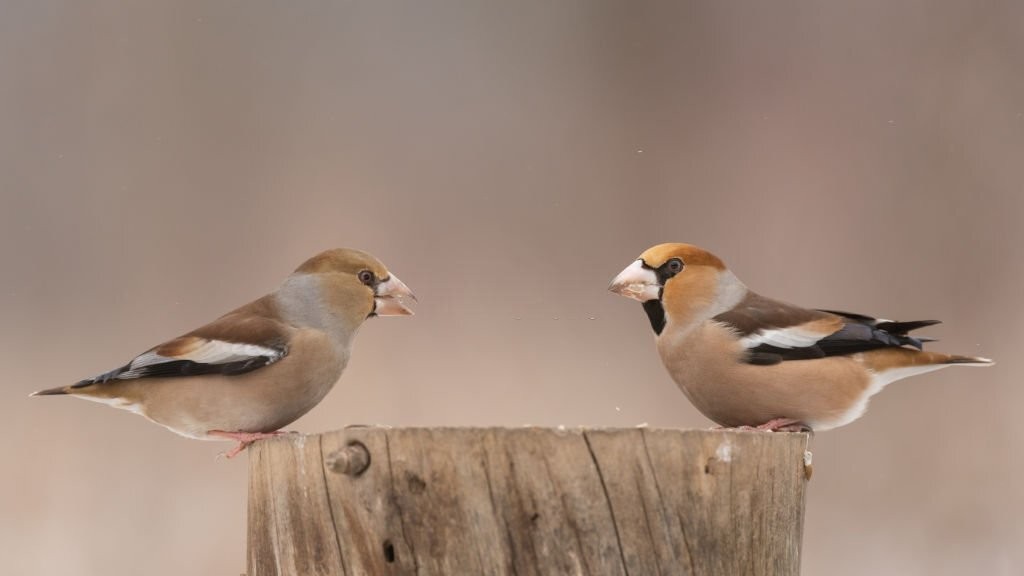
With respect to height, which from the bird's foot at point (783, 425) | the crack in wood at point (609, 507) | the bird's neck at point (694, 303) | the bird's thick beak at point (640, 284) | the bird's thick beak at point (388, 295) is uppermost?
the bird's thick beak at point (388, 295)

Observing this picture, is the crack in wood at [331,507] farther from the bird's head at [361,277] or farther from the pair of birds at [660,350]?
the bird's head at [361,277]

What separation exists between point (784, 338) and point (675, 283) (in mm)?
282

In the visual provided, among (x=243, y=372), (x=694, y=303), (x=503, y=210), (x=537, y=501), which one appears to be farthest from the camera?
(x=503, y=210)

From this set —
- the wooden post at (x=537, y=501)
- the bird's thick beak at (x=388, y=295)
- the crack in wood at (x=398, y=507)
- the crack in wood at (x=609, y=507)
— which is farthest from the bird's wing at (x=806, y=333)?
the crack in wood at (x=398, y=507)

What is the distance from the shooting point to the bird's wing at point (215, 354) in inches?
92.8

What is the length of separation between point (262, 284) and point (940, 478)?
2398mm

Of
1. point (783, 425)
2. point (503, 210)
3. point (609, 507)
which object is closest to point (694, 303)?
point (783, 425)

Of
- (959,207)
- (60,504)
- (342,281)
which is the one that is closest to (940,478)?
(959,207)

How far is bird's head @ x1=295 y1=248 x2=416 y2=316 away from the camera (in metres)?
2.55

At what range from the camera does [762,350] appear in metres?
2.51

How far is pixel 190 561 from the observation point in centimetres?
370

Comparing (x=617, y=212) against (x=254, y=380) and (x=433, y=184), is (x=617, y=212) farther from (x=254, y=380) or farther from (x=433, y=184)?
(x=254, y=380)

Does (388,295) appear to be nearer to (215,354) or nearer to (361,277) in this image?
(361,277)

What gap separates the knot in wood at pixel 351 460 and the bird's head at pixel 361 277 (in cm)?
103
